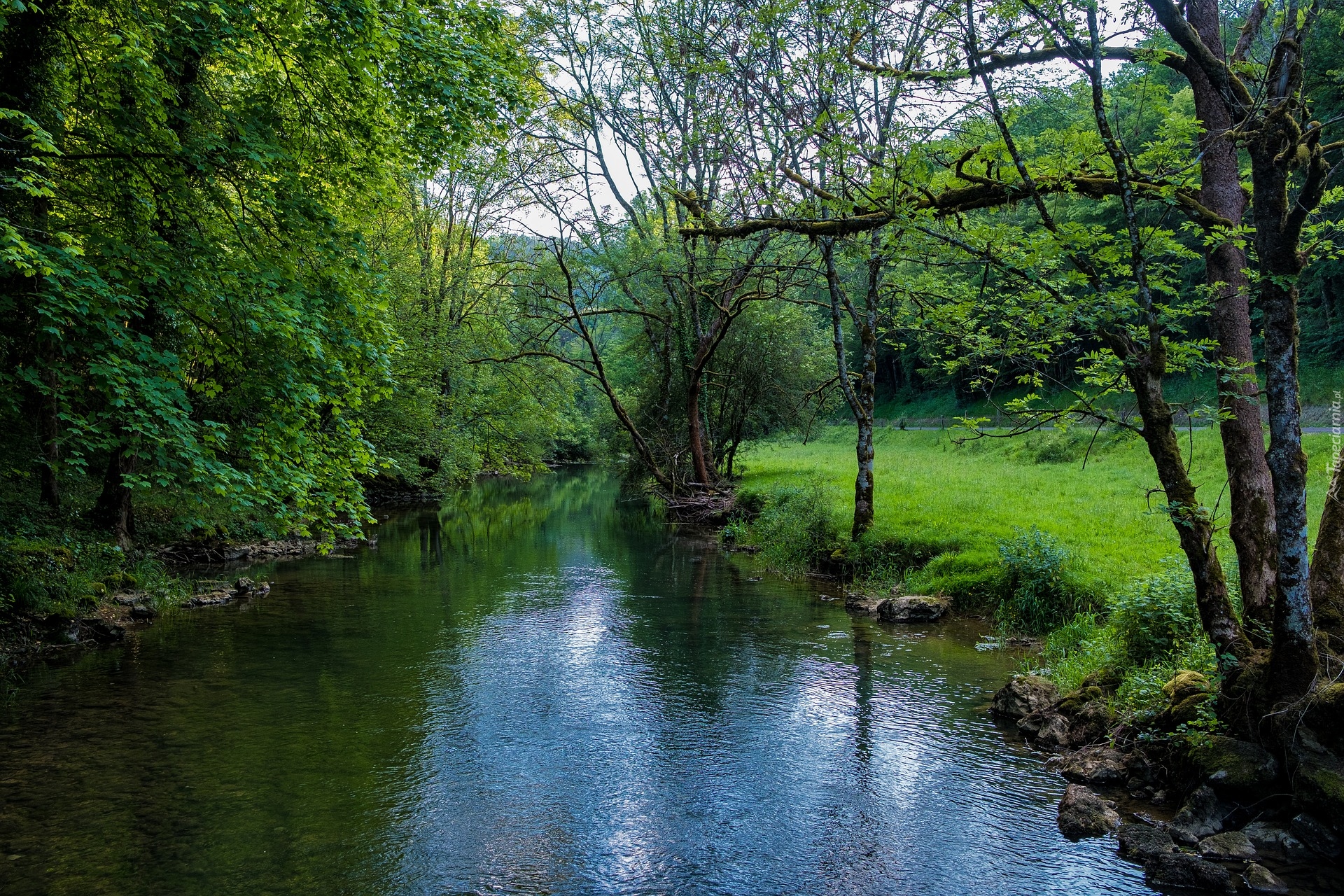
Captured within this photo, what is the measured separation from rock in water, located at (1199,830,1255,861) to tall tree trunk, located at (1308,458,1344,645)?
79.2 inches

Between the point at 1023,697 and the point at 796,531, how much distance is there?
34.9 ft

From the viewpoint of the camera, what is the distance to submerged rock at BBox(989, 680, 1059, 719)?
9.45m

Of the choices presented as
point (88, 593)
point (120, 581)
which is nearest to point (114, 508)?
point (120, 581)

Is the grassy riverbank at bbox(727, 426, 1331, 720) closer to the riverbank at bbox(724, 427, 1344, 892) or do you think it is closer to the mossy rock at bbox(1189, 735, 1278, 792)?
the riverbank at bbox(724, 427, 1344, 892)

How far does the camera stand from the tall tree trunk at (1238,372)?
24.8 ft

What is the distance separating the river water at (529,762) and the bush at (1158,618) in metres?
1.85

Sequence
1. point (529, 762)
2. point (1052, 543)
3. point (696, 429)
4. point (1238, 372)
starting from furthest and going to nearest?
point (696, 429) < point (1052, 543) < point (529, 762) < point (1238, 372)

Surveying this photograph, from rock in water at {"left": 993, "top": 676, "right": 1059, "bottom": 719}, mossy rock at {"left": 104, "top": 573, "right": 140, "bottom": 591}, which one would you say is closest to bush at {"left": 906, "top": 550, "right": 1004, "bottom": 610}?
rock in water at {"left": 993, "top": 676, "right": 1059, "bottom": 719}

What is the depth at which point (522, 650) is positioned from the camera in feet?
41.3

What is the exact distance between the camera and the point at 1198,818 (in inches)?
265

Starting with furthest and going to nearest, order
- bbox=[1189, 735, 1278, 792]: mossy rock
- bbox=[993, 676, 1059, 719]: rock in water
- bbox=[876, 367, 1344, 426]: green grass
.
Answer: bbox=[876, 367, 1344, 426]: green grass < bbox=[993, 676, 1059, 719]: rock in water < bbox=[1189, 735, 1278, 792]: mossy rock

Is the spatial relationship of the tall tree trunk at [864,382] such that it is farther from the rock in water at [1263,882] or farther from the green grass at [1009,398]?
the rock in water at [1263,882]

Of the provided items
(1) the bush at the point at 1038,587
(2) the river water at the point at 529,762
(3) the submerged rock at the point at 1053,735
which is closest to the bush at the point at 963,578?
(1) the bush at the point at 1038,587

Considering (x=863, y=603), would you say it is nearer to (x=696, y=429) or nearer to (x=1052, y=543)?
(x=1052, y=543)
